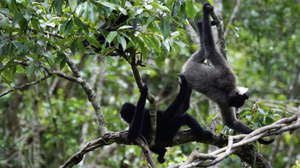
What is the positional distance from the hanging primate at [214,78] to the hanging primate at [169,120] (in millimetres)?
242

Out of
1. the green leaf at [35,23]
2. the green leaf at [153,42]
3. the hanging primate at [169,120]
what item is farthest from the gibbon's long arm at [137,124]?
the green leaf at [35,23]

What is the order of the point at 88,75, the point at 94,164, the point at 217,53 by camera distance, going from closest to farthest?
the point at 217,53
the point at 94,164
the point at 88,75

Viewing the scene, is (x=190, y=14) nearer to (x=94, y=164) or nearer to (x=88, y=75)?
(x=94, y=164)

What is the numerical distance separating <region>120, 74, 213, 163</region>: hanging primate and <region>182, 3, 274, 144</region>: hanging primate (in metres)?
0.24

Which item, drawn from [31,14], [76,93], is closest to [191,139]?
[31,14]

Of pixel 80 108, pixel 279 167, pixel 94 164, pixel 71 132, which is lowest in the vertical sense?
pixel 279 167

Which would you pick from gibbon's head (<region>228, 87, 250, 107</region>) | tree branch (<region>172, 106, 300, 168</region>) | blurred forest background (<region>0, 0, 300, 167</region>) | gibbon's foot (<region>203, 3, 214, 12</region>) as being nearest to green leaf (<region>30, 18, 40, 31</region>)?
tree branch (<region>172, 106, 300, 168</region>)

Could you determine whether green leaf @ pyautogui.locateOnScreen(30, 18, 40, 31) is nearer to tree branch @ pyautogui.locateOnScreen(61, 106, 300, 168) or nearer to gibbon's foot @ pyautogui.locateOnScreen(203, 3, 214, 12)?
tree branch @ pyautogui.locateOnScreen(61, 106, 300, 168)

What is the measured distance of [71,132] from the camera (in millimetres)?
10328

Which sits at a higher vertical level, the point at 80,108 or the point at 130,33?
the point at 130,33

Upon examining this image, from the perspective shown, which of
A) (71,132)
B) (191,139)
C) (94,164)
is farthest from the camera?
(71,132)

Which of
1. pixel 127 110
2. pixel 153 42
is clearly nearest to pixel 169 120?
pixel 127 110

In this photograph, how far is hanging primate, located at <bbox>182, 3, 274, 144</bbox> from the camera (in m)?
5.38

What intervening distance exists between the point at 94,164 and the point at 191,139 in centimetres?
534
